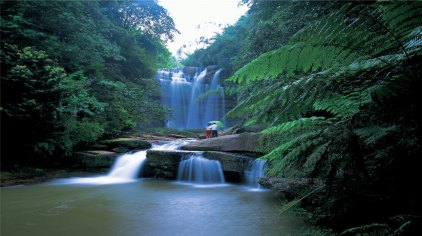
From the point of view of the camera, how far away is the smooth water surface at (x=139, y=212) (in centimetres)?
373

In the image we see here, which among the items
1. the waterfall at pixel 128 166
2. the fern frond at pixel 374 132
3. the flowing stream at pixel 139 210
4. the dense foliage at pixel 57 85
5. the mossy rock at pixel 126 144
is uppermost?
the dense foliage at pixel 57 85

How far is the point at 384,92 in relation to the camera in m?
1.10

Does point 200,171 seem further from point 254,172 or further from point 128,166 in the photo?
point 128,166

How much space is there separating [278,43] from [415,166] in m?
6.27

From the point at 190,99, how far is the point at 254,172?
45.2 feet

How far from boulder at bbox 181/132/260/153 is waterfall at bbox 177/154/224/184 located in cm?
60

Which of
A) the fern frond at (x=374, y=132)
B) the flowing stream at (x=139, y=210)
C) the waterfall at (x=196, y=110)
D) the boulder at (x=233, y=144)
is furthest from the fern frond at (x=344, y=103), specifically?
the waterfall at (x=196, y=110)

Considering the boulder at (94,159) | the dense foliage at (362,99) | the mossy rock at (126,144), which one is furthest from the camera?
the mossy rock at (126,144)

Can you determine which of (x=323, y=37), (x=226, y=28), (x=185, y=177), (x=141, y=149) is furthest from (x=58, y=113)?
(x=226, y=28)

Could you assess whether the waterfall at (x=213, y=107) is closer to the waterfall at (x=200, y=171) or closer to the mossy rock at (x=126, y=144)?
the mossy rock at (x=126, y=144)

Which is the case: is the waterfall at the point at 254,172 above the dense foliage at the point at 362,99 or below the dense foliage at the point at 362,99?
below

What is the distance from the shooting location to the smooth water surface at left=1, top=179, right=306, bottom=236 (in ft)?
12.2

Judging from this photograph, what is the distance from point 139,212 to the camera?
4.68 m

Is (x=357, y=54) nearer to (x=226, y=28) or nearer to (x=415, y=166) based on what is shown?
(x=415, y=166)
